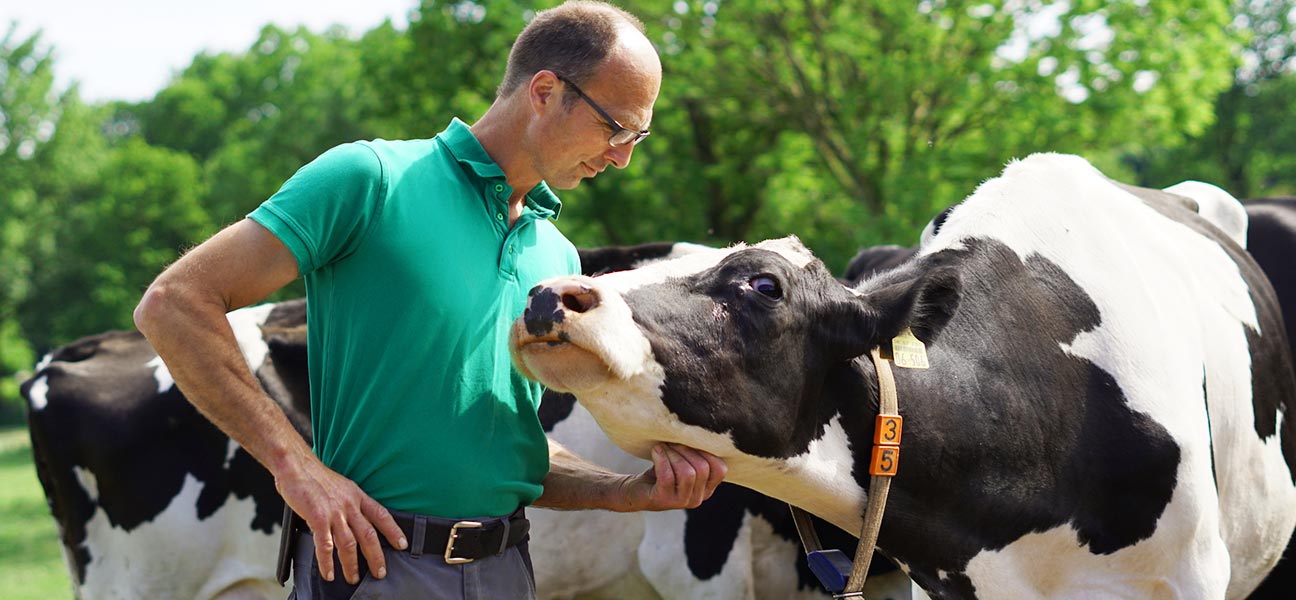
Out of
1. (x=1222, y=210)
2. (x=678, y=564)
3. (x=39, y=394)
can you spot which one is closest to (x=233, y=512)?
(x=39, y=394)

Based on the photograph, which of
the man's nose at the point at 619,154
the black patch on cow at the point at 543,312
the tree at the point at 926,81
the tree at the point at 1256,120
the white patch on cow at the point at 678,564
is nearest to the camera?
the black patch on cow at the point at 543,312

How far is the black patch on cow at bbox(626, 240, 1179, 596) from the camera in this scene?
8.50 ft

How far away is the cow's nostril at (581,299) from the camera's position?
7.66ft

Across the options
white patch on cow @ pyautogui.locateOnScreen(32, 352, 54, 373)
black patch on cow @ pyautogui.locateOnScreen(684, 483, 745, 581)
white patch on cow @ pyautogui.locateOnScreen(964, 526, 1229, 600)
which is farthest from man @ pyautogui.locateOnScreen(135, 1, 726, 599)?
white patch on cow @ pyautogui.locateOnScreen(32, 352, 54, 373)

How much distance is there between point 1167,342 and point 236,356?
251cm

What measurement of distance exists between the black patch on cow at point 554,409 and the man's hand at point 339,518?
8.32ft

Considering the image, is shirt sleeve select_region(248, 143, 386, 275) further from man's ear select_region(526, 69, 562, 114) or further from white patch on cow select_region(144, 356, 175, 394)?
white patch on cow select_region(144, 356, 175, 394)

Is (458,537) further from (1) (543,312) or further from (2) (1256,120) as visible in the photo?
(2) (1256,120)

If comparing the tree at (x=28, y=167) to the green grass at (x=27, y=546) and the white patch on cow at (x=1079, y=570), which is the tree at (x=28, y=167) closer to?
the green grass at (x=27, y=546)

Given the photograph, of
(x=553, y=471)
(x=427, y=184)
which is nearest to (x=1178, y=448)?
(x=553, y=471)

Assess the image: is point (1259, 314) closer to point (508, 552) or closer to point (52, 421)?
point (508, 552)

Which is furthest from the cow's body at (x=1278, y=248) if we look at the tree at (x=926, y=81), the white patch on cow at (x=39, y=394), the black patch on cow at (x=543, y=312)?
the tree at (x=926, y=81)

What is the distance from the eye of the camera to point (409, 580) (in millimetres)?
2652

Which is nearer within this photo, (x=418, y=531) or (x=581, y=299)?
(x=581, y=299)
